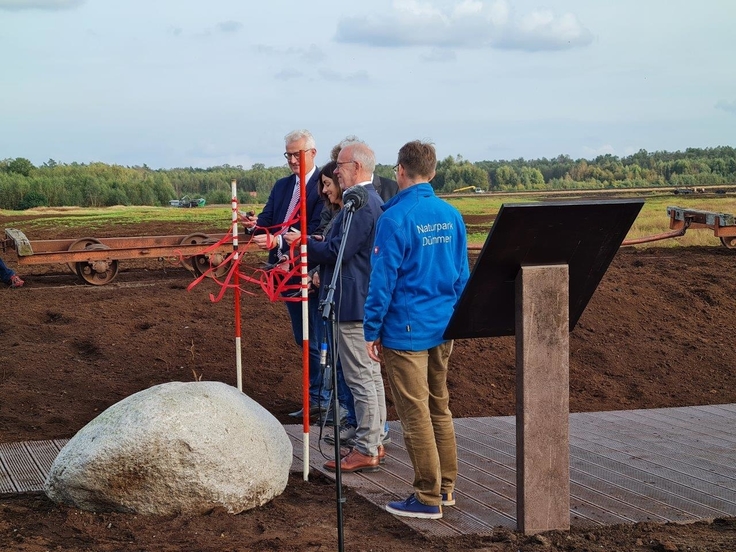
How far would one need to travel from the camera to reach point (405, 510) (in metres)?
4.89

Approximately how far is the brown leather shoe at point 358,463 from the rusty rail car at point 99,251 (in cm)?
917

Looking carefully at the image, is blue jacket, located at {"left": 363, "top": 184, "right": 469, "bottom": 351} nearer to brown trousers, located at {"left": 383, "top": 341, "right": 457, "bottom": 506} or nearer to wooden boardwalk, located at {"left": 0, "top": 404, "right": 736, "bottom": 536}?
brown trousers, located at {"left": 383, "top": 341, "right": 457, "bottom": 506}

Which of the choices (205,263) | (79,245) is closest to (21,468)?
(79,245)

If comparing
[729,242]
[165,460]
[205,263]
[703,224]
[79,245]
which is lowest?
[165,460]

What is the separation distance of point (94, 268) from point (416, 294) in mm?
11638

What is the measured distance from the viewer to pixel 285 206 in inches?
282

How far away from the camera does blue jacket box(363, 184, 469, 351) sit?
15.1 ft

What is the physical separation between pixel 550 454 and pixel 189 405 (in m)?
1.97

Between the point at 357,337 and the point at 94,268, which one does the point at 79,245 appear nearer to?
the point at 94,268

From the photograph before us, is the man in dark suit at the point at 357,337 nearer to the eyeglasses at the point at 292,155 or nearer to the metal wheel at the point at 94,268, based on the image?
the eyeglasses at the point at 292,155

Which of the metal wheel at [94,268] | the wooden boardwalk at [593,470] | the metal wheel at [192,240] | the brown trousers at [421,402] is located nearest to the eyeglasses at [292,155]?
the wooden boardwalk at [593,470]

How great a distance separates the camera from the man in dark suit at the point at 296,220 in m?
6.61

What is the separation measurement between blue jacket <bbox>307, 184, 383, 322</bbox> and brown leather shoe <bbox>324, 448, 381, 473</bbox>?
0.86 metres

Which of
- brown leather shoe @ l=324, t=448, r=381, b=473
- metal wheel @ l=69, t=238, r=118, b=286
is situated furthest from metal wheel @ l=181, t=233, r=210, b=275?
brown leather shoe @ l=324, t=448, r=381, b=473
